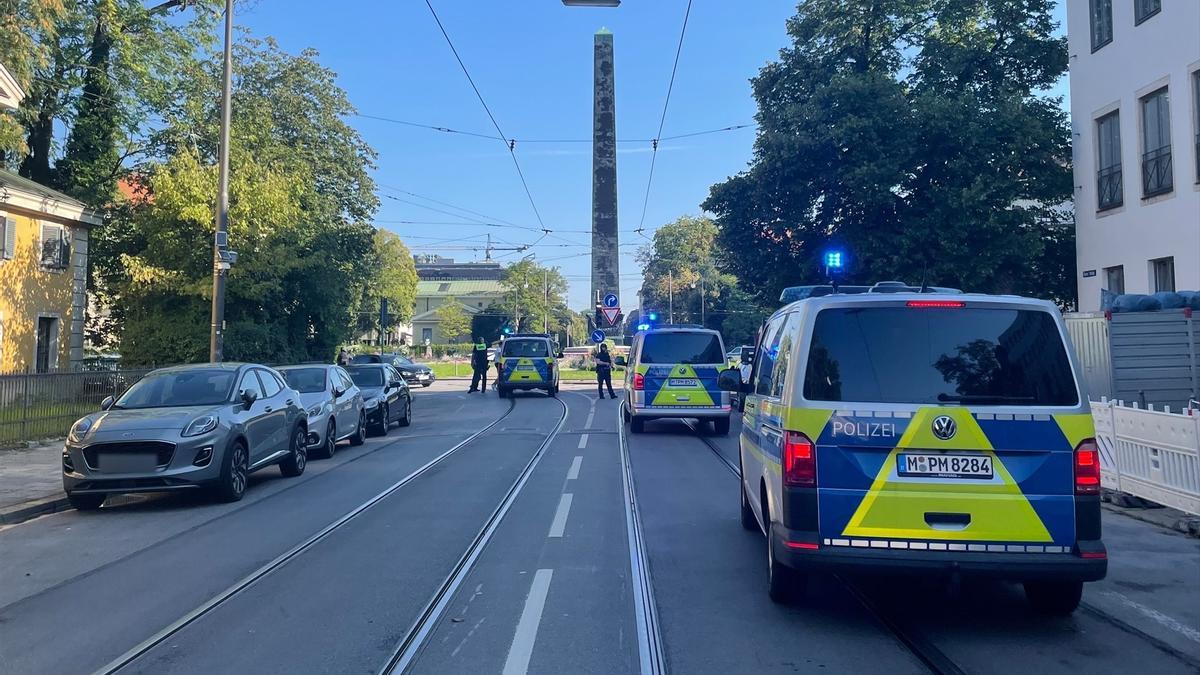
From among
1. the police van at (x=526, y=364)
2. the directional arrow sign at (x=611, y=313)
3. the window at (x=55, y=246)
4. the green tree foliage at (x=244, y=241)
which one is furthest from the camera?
the directional arrow sign at (x=611, y=313)

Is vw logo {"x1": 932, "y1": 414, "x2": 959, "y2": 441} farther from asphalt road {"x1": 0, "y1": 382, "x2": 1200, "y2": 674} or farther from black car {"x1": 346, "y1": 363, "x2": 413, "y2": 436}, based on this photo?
black car {"x1": 346, "y1": 363, "x2": 413, "y2": 436}

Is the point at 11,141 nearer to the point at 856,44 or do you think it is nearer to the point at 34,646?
the point at 34,646

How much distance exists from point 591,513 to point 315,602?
12.0 ft

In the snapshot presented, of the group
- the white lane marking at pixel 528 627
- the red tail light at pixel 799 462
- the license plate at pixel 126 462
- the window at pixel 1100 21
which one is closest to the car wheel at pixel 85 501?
the license plate at pixel 126 462

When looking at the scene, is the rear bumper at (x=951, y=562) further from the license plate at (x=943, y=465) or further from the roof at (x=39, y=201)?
the roof at (x=39, y=201)

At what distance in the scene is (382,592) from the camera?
6293 mm

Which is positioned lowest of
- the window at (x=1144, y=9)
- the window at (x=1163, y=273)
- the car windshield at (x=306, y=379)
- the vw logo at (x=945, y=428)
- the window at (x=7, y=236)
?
the vw logo at (x=945, y=428)

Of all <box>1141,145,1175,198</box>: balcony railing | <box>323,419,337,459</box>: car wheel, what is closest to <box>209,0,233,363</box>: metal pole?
<box>323,419,337,459</box>: car wheel

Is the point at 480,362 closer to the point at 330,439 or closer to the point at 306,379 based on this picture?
the point at 306,379

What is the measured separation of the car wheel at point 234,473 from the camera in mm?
10055

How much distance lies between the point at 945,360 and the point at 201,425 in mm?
7948

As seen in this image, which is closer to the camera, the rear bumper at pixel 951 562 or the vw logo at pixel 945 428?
the rear bumper at pixel 951 562

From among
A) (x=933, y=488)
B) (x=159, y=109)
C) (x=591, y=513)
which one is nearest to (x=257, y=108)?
(x=159, y=109)

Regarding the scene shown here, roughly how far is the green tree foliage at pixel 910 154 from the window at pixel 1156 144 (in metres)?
4.78
